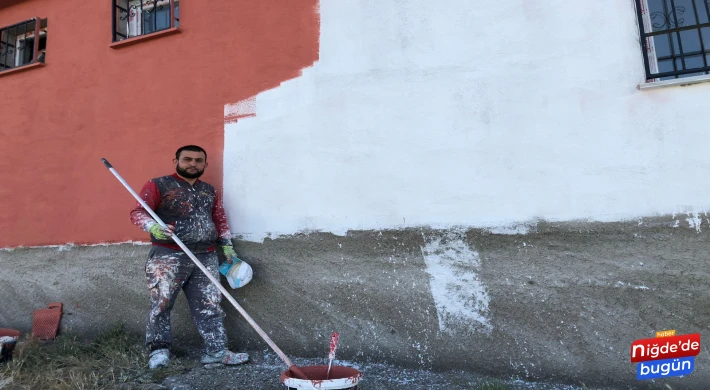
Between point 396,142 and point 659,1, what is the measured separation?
2080 mm

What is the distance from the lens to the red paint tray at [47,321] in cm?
475

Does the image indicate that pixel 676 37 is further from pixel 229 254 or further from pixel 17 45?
pixel 17 45

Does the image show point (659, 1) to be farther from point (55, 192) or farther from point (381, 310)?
point (55, 192)

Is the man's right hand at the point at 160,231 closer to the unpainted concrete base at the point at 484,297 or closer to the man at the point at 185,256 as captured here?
the man at the point at 185,256

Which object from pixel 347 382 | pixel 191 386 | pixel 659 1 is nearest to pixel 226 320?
pixel 191 386

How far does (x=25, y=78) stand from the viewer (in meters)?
5.41

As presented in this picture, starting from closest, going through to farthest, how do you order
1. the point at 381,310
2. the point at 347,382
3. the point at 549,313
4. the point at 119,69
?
the point at 347,382, the point at 549,313, the point at 381,310, the point at 119,69

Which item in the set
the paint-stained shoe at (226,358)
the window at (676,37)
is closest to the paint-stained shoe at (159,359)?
the paint-stained shoe at (226,358)

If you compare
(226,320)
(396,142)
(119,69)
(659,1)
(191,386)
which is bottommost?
(191,386)

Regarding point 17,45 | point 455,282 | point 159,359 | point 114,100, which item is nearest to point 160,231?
point 159,359

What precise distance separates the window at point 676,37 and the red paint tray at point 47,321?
18.1 feet

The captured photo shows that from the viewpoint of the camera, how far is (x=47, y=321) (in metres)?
4.81

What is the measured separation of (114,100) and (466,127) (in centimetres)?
349

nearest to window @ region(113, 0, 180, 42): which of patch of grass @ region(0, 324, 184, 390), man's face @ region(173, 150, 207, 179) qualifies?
man's face @ region(173, 150, 207, 179)
